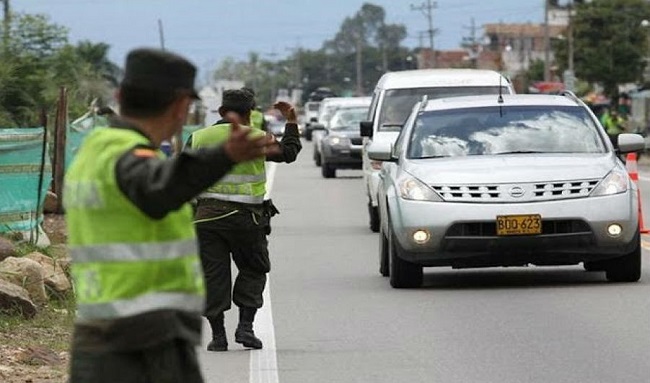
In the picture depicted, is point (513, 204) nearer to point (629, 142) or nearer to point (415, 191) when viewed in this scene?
point (415, 191)

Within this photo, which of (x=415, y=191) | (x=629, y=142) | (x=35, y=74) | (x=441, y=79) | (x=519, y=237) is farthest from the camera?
(x=35, y=74)

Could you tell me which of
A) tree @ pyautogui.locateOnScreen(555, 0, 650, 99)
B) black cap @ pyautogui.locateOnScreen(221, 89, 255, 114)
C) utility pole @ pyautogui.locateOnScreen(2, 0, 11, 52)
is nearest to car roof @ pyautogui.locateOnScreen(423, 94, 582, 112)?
black cap @ pyautogui.locateOnScreen(221, 89, 255, 114)

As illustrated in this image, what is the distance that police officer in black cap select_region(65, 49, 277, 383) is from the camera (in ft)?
19.1

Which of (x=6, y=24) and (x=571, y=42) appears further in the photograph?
(x=571, y=42)

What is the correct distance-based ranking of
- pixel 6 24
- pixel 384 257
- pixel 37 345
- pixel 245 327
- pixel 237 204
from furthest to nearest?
1. pixel 6 24
2. pixel 384 257
3. pixel 37 345
4. pixel 245 327
5. pixel 237 204

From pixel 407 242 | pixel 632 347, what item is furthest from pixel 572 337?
pixel 407 242

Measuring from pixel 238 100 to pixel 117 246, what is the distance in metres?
6.05

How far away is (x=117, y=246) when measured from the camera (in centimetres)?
582

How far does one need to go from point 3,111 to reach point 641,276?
15928 millimetres

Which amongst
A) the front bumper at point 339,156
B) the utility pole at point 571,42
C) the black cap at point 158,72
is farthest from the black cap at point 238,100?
the utility pole at point 571,42

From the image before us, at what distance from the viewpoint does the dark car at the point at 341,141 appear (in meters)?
41.2

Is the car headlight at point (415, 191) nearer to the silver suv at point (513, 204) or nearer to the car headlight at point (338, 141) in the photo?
the silver suv at point (513, 204)

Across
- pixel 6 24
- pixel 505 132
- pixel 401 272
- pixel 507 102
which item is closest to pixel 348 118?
pixel 6 24

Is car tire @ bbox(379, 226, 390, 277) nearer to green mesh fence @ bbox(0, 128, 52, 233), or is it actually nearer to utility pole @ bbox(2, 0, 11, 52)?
green mesh fence @ bbox(0, 128, 52, 233)
